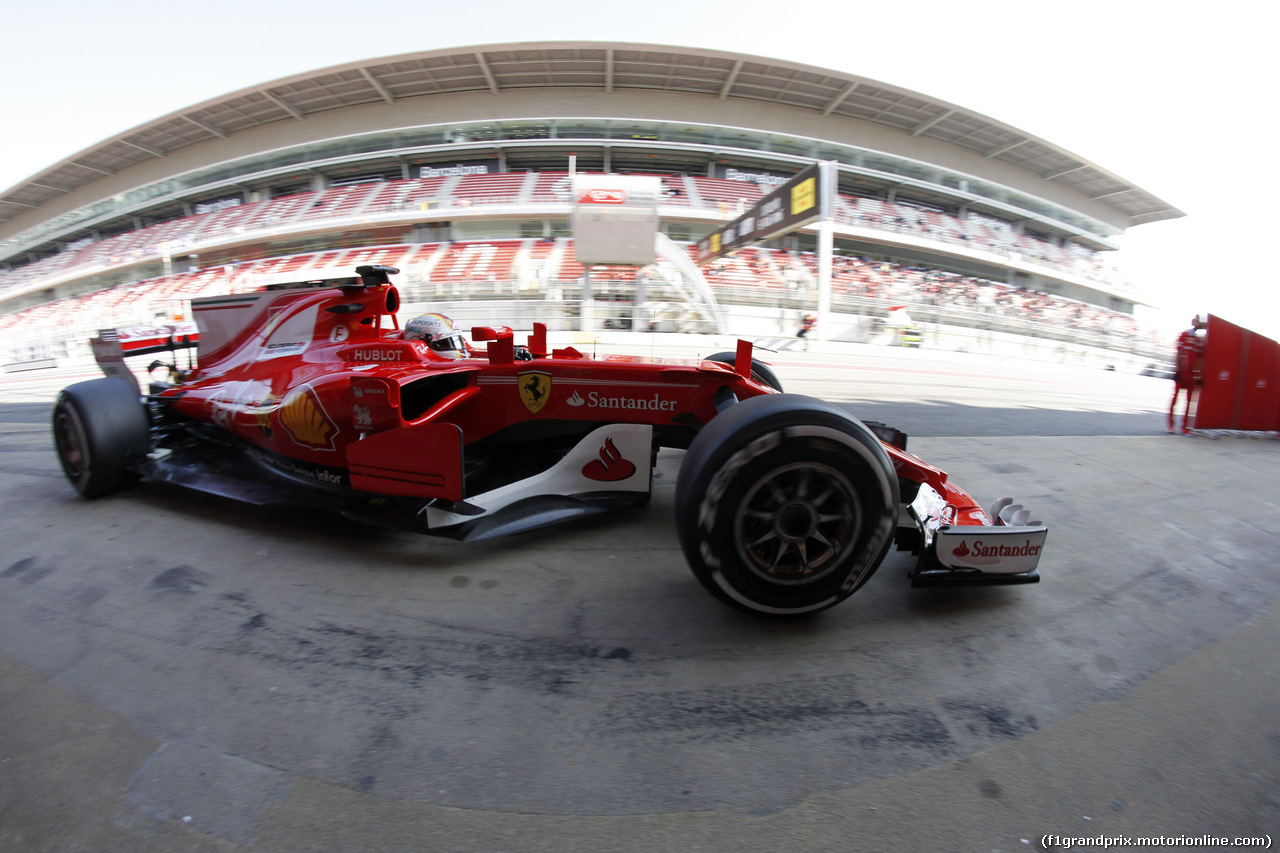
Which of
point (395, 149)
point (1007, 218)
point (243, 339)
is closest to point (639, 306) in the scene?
point (243, 339)

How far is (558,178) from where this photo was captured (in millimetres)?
30969

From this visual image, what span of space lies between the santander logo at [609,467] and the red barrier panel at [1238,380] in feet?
22.7

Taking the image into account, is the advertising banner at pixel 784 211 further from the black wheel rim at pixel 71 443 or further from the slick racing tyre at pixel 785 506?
the black wheel rim at pixel 71 443

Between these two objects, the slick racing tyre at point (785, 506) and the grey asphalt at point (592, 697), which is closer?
the grey asphalt at point (592, 697)

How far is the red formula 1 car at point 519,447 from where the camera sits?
1931 millimetres

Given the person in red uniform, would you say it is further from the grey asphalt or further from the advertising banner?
the advertising banner

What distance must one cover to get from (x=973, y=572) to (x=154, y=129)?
2112 inches

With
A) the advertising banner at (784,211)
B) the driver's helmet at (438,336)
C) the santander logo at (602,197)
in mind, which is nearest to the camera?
the driver's helmet at (438,336)

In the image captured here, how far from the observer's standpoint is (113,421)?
338 centimetres

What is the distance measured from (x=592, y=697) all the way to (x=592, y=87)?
1476 inches

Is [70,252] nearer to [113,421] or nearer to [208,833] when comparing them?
[113,421]

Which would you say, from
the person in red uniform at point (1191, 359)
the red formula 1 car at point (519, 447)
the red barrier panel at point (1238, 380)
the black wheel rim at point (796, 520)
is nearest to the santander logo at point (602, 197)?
the red formula 1 car at point (519, 447)

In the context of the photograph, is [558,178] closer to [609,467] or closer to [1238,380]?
[1238,380]

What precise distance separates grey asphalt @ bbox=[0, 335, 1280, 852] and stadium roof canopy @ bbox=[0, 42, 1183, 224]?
35.4 m
